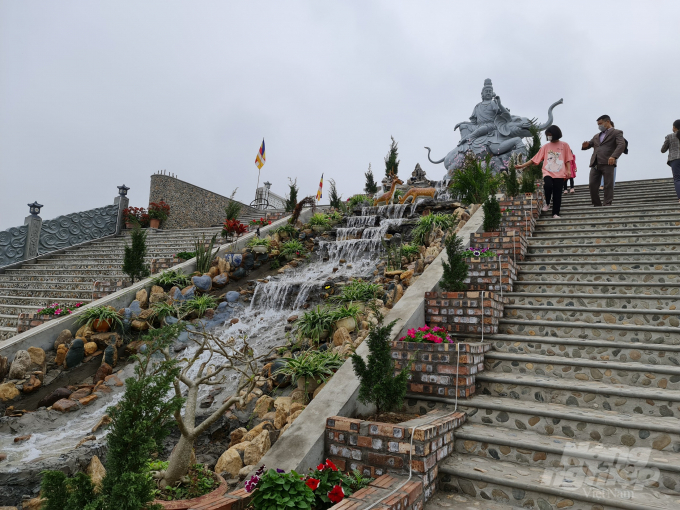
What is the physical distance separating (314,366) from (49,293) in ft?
26.3

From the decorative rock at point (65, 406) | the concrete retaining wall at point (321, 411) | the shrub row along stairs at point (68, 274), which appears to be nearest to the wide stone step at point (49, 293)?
the shrub row along stairs at point (68, 274)

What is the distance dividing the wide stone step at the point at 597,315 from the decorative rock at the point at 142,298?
5870 mm

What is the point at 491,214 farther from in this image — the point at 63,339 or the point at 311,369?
the point at 63,339

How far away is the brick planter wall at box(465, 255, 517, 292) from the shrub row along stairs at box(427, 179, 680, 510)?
195 mm

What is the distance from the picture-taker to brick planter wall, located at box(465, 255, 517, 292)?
4861 millimetres

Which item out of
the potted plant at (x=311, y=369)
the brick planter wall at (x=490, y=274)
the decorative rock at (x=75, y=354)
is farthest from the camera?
the decorative rock at (x=75, y=354)

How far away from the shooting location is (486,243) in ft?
18.7

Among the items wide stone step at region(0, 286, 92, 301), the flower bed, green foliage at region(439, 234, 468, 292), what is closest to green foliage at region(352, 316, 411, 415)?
the flower bed

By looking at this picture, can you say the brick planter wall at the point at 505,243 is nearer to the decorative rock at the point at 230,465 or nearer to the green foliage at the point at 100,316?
the decorative rock at the point at 230,465

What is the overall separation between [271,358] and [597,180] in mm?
6567

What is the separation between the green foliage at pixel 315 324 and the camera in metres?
5.12

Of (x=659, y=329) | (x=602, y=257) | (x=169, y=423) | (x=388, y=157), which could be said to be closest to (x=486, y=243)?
(x=602, y=257)

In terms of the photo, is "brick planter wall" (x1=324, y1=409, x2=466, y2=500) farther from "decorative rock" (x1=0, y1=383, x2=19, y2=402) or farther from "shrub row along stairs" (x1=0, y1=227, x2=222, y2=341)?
"shrub row along stairs" (x1=0, y1=227, x2=222, y2=341)

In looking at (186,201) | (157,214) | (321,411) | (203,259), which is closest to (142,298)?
(203,259)
